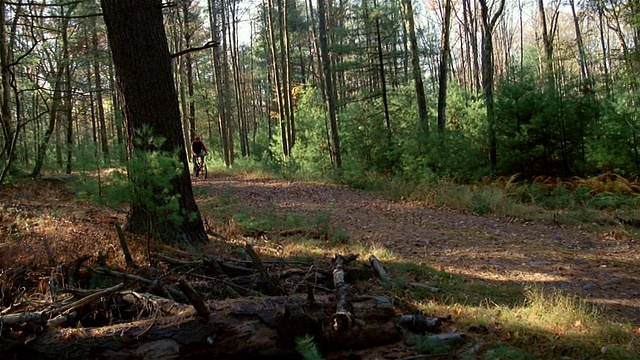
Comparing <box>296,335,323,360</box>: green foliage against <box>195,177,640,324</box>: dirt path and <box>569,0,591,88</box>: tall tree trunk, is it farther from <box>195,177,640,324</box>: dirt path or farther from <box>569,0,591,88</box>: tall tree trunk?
<box>569,0,591,88</box>: tall tree trunk

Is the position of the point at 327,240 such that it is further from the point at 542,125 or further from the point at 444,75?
the point at 444,75

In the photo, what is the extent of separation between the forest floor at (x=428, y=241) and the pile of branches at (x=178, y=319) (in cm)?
33

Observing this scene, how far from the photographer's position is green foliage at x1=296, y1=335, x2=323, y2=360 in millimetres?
3305

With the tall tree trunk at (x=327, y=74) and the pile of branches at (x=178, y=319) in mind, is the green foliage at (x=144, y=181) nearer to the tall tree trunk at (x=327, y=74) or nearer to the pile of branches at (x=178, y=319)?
the pile of branches at (x=178, y=319)

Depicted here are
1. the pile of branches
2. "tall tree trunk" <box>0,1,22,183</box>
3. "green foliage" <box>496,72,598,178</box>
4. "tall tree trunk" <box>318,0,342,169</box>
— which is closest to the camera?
the pile of branches

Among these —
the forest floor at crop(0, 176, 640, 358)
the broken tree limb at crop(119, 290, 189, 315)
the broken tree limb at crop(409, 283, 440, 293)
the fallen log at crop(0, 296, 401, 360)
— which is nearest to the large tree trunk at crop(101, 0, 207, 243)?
the forest floor at crop(0, 176, 640, 358)

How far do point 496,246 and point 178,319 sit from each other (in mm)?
6002

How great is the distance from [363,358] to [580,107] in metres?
13.6

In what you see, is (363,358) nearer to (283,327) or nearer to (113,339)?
(283,327)

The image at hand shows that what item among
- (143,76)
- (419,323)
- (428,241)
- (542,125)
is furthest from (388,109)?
(419,323)

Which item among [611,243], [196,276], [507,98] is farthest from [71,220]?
[507,98]

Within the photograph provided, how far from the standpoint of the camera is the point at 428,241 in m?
8.19

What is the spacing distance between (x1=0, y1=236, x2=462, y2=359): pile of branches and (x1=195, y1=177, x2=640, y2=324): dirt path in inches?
104

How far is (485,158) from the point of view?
16.3 m
